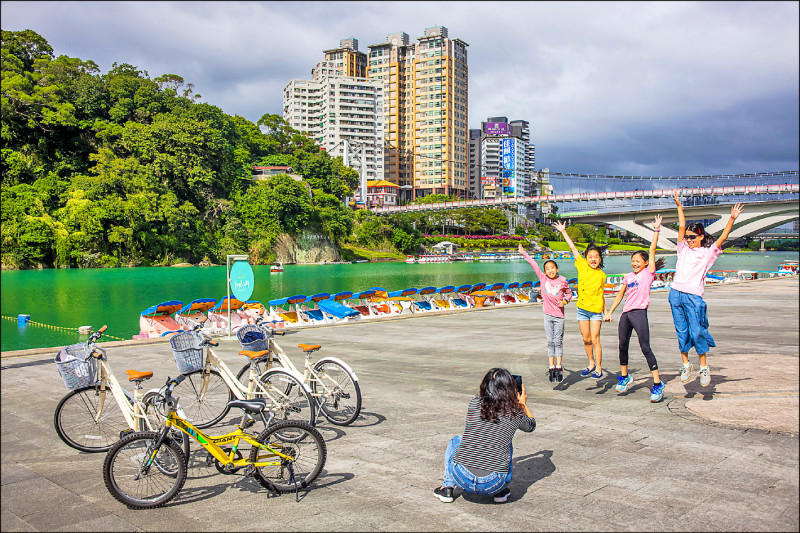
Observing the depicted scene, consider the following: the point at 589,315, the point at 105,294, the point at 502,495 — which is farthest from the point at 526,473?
the point at 105,294

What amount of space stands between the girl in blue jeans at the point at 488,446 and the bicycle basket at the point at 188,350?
3.17m

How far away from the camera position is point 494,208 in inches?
5723

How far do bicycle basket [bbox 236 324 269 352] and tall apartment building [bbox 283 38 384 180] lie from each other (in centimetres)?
14409

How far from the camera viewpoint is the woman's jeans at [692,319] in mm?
6610

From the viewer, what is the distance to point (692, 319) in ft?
22.0

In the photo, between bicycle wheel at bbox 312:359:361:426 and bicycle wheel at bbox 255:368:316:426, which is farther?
bicycle wheel at bbox 312:359:361:426

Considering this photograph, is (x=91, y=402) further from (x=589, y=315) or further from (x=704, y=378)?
(x=704, y=378)

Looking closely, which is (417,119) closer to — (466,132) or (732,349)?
(466,132)

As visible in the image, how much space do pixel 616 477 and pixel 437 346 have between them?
7985mm

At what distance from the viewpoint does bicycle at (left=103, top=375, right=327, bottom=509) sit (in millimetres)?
4477

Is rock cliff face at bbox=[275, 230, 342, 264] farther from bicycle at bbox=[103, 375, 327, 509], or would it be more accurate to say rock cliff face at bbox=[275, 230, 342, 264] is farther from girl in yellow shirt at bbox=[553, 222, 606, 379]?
bicycle at bbox=[103, 375, 327, 509]

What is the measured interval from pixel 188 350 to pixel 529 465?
3625 mm

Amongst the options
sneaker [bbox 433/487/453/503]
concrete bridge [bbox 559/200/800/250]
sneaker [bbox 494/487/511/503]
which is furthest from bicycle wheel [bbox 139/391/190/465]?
concrete bridge [bbox 559/200/800/250]

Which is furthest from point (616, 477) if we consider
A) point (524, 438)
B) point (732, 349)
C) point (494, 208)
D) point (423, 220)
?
point (494, 208)
